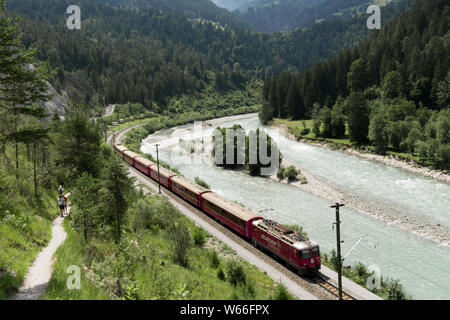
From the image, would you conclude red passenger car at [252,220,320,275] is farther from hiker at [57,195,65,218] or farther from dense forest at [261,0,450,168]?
dense forest at [261,0,450,168]

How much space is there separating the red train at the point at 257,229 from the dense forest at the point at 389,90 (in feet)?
123

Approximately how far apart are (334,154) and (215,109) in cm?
10190

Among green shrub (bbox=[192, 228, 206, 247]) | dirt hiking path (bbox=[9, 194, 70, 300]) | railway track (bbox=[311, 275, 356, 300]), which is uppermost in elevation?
dirt hiking path (bbox=[9, 194, 70, 300])

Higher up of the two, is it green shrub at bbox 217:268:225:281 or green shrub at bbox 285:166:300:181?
green shrub at bbox 285:166:300:181

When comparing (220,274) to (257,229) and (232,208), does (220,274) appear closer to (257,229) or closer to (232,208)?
(257,229)

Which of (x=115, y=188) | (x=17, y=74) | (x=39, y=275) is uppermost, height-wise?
(x=17, y=74)

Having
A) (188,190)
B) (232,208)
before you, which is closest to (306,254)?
(232,208)

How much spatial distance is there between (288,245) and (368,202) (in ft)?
72.8

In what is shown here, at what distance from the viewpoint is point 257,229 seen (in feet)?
101

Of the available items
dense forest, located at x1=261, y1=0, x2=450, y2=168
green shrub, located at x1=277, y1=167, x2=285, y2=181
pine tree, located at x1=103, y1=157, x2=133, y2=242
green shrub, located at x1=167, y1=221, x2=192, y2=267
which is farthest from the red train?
dense forest, located at x1=261, y1=0, x2=450, y2=168

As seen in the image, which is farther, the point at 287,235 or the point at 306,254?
the point at 287,235

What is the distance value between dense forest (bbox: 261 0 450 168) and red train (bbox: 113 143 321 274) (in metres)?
37.6

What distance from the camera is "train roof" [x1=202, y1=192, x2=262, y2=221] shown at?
32969 mm

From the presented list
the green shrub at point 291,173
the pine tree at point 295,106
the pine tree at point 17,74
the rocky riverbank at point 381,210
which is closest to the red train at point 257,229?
the rocky riverbank at point 381,210
